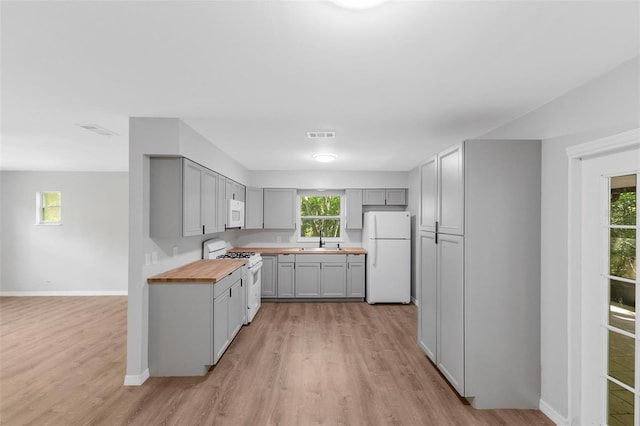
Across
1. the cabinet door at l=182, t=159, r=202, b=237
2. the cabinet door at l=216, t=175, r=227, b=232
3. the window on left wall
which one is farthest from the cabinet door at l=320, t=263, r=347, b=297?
the window on left wall

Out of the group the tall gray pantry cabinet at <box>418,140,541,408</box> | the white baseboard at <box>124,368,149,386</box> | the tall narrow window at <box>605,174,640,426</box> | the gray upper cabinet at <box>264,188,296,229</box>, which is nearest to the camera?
the tall narrow window at <box>605,174,640,426</box>

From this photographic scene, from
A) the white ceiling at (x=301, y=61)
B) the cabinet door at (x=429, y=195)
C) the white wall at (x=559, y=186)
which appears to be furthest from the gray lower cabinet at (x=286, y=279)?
the white wall at (x=559, y=186)

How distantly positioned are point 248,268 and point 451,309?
296cm

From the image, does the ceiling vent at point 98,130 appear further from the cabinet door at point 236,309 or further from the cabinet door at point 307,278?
the cabinet door at point 307,278

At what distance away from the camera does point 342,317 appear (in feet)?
17.0

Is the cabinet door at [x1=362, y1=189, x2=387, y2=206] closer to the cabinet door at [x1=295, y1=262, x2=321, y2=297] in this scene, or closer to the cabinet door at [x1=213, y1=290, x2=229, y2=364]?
the cabinet door at [x1=295, y1=262, x2=321, y2=297]

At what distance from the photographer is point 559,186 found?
8.29 feet

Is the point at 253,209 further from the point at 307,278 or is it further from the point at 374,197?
the point at 374,197

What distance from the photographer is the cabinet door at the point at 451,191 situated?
110 inches

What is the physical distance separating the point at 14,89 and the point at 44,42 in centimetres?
105

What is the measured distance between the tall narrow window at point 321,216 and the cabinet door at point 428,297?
10.3ft

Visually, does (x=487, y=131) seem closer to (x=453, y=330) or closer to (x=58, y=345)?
(x=453, y=330)

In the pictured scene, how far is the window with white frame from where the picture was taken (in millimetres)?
6844

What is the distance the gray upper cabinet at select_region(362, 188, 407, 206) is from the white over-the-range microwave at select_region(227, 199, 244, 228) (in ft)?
8.09
